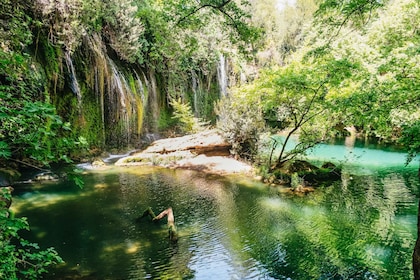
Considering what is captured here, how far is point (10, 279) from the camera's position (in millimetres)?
2797

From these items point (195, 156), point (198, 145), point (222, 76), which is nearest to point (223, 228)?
point (195, 156)

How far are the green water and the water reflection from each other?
24 millimetres

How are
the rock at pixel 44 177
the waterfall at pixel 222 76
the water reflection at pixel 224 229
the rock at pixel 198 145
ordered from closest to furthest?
the water reflection at pixel 224 229, the rock at pixel 44 177, the rock at pixel 198 145, the waterfall at pixel 222 76

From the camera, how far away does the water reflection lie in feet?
19.7

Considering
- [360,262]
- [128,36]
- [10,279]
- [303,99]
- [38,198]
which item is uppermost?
[128,36]

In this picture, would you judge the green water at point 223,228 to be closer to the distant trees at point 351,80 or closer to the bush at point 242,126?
the distant trees at point 351,80

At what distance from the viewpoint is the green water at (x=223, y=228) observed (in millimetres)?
5996

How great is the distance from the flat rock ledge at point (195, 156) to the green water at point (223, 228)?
5.44ft

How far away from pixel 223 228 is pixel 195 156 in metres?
7.83

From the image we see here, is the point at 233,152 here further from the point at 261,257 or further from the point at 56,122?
the point at 56,122

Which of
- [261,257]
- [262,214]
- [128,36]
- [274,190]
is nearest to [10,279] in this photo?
[261,257]

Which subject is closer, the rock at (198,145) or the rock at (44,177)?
the rock at (44,177)

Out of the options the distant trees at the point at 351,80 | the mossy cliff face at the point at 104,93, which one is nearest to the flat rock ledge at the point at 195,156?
the distant trees at the point at 351,80

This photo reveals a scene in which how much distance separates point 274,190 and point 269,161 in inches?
96.2
